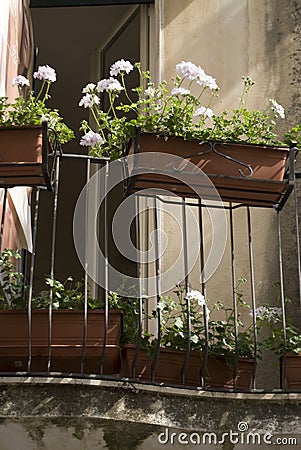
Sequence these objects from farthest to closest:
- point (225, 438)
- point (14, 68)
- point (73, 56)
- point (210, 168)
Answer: point (73, 56) → point (14, 68) → point (210, 168) → point (225, 438)

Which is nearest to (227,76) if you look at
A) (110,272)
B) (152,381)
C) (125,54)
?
(125,54)

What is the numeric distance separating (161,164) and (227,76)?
5.91ft

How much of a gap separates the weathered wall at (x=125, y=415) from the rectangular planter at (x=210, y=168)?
3.49 ft

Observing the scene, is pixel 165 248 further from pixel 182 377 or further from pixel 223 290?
pixel 182 377

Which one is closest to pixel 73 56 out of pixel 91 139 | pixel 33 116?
pixel 91 139

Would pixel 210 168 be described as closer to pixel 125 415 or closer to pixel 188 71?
pixel 188 71

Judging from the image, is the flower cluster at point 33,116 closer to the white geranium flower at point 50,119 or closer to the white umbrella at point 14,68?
the white geranium flower at point 50,119

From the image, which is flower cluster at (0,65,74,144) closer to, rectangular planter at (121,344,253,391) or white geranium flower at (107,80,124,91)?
white geranium flower at (107,80,124,91)

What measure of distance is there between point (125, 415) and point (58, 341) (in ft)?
1.68

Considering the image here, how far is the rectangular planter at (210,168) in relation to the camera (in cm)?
534

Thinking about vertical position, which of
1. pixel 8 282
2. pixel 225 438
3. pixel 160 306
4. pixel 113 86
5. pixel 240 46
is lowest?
pixel 225 438

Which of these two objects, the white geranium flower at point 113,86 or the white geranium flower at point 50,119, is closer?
the white geranium flower at point 50,119

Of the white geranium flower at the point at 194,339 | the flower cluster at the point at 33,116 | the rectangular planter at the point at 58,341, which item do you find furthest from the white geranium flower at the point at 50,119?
the white geranium flower at the point at 194,339

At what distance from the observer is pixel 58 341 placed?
5152 millimetres
